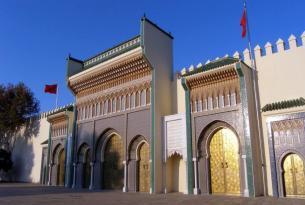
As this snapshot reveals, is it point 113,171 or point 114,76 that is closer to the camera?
point 113,171

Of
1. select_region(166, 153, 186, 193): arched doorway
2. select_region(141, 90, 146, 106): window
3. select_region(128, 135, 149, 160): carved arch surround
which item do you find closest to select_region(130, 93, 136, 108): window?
select_region(141, 90, 146, 106): window

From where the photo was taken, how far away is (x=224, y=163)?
39.6ft

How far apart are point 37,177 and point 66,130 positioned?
18.4 feet

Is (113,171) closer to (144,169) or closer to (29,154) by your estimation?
(144,169)

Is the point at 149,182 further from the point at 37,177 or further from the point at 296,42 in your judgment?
the point at 37,177

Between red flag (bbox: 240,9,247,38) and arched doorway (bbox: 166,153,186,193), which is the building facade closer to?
arched doorway (bbox: 166,153,186,193)

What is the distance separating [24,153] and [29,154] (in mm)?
833

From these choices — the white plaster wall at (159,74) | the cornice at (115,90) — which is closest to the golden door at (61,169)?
the cornice at (115,90)

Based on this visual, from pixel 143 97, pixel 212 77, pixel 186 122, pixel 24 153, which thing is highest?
pixel 212 77

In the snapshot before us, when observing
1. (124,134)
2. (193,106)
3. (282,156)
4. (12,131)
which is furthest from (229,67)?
(12,131)

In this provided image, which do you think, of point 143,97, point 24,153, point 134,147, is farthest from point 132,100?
point 24,153

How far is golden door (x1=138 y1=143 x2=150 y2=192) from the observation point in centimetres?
1398

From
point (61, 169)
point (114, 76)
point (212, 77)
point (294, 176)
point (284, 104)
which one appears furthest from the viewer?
point (61, 169)

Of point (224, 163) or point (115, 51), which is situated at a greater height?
point (115, 51)
